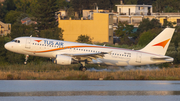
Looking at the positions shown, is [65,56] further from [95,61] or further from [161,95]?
[161,95]

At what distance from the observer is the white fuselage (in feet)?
114

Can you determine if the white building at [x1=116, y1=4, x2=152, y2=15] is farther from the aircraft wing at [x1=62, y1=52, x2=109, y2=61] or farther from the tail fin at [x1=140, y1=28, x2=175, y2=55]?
→ the aircraft wing at [x1=62, y1=52, x2=109, y2=61]

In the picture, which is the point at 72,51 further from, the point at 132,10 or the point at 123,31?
the point at 132,10

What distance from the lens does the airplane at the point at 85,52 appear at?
114ft

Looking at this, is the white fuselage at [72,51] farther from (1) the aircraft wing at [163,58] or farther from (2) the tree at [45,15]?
(2) the tree at [45,15]

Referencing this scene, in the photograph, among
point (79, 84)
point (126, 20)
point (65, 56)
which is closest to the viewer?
point (79, 84)

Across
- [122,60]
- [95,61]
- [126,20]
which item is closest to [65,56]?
[95,61]

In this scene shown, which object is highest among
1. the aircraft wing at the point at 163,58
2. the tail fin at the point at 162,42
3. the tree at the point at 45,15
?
the tree at the point at 45,15

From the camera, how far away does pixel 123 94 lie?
74.8 ft

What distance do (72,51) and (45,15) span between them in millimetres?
47521

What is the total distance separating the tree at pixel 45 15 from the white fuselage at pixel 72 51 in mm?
42575

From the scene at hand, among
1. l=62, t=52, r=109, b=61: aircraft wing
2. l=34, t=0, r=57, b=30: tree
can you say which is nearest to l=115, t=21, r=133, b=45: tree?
l=34, t=0, r=57, b=30: tree

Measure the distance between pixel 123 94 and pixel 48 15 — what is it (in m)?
60.7

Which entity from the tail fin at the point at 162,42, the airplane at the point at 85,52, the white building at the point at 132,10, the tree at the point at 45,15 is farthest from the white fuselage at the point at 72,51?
the white building at the point at 132,10
